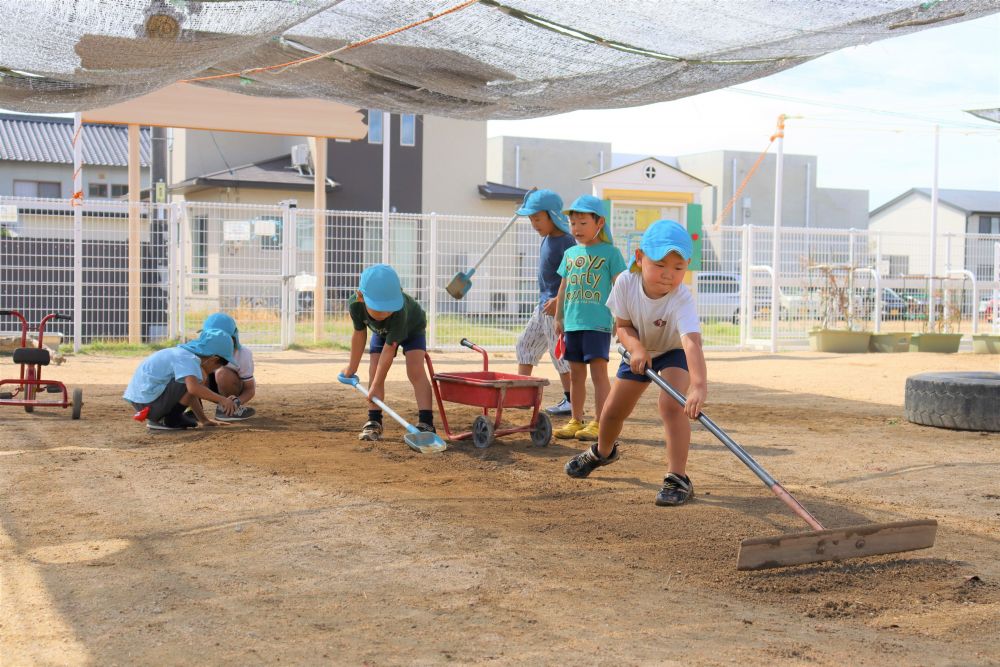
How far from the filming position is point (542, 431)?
6402mm

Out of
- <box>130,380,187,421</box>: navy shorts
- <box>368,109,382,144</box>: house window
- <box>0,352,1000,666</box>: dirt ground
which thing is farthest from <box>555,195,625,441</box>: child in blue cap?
<box>368,109,382,144</box>: house window

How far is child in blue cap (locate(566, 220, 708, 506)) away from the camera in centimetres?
456

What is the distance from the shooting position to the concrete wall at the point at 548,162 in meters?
41.3

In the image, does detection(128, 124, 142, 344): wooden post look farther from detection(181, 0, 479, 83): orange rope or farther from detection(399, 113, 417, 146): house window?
detection(399, 113, 417, 146): house window

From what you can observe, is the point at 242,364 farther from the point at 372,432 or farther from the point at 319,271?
the point at 319,271

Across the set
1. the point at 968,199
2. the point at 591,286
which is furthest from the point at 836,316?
the point at 968,199

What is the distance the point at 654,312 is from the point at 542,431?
183 centimetres

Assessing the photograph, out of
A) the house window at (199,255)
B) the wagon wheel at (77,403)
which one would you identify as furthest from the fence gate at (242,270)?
the wagon wheel at (77,403)

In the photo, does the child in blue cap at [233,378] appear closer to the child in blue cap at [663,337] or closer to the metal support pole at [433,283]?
the child in blue cap at [663,337]

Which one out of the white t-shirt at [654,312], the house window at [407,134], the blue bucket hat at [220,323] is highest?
the house window at [407,134]

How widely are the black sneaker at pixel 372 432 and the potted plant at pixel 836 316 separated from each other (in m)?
11.6

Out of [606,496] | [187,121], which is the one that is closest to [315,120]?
[187,121]

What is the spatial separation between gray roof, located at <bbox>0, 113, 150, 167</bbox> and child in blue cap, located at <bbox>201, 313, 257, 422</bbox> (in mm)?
30195

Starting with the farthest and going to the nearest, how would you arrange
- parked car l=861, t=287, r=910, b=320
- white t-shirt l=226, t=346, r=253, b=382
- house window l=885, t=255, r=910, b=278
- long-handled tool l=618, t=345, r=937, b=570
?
house window l=885, t=255, r=910, b=278, parked car l=861, t=287, r=910, b=320, white t-shirt l=226, t=346, r=253, b=382, long-handled tool l=618, t=345, r=937, b=570
